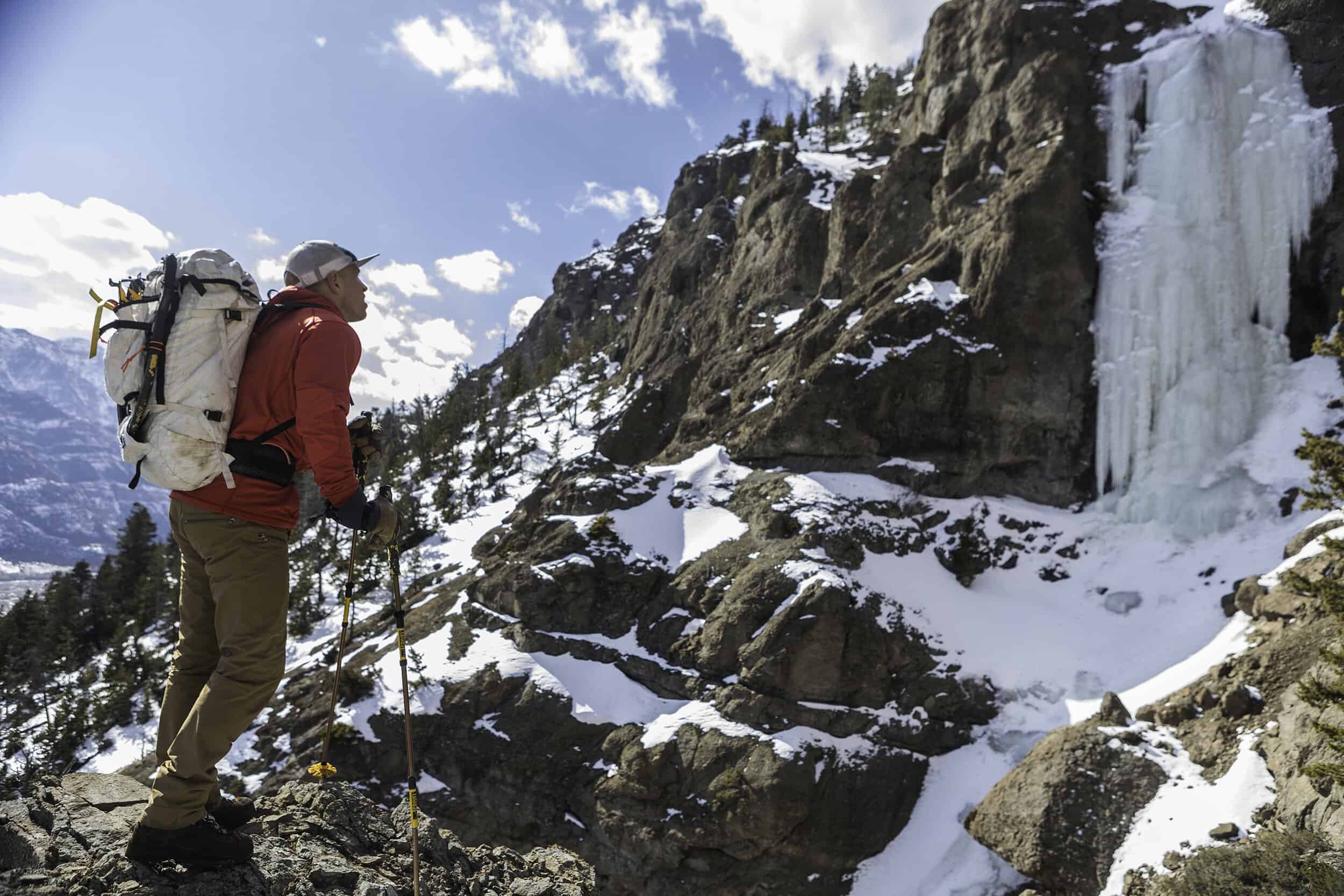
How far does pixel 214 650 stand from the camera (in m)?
4.23

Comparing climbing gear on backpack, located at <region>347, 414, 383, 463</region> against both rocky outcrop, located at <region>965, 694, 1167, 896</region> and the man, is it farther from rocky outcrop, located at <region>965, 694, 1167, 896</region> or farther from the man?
rocky outcrop, located at <region>965, 694, 1167, 896</region>

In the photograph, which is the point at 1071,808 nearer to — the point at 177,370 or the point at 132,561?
the point at 177,370

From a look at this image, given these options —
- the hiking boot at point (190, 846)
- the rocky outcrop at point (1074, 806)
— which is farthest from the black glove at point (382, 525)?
the rocky outcrop at point (1074, 806)

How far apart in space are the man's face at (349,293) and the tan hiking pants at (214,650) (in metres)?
1.39

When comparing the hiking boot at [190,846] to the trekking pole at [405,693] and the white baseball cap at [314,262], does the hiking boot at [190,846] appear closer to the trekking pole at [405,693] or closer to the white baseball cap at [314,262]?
the trekking pole at [405,693]

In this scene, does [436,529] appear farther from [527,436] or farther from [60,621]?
[60,621]

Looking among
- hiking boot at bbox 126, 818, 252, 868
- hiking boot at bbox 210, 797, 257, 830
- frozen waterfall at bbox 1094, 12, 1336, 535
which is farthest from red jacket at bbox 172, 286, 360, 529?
frozen waterfall at bbox 1094, 12, 1336, 535

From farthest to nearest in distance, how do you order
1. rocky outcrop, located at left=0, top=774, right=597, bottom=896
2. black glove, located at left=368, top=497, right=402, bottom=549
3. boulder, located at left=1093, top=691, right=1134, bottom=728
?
1. boulder, located at left=1093, top=691, right=1134, bottom=728
2. black glove, located at left=368, top=497, right=402, bottom=549
3. rocky outcrop, located at left=0, top=774, right=597, bottom=896

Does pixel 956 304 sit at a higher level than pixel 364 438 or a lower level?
higher

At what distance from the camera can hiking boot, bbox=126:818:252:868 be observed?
382 cm

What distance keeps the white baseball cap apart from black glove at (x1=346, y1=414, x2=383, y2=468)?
3.01 ft

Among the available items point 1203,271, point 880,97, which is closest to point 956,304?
point 1203,271

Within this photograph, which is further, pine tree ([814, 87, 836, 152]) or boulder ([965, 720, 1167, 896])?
pine tree ([814, 87, 836, 152])

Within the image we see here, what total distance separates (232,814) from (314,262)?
3521 millimetres
